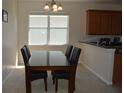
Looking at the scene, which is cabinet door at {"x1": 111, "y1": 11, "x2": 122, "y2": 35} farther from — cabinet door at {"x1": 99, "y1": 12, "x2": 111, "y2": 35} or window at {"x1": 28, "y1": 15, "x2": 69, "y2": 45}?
window at {"x1": 28, "y1": 15, "x2": 69, "y2": 45}

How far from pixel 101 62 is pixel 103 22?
2.74 m

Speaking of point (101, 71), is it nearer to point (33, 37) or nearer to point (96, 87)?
point (96, 87)

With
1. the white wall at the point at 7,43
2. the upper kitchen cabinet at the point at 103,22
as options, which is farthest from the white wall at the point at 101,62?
the white wall at the point at 7,43

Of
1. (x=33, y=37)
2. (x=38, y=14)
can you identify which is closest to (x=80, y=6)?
(x=38, y=14)

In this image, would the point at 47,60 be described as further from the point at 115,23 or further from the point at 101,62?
Result: the point at 115,23

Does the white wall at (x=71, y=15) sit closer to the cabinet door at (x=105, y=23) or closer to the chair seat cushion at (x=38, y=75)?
the cabinet door at (x=105, y=23)

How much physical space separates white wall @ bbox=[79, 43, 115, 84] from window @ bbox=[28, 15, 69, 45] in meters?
1.53

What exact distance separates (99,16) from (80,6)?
0.84 meters

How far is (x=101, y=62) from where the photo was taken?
17.0 ft

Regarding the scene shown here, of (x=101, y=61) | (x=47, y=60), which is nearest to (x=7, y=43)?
(x=47, y=60)

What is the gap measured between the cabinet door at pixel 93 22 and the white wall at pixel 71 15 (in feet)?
1.25

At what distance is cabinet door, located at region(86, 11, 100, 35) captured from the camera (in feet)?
24.4

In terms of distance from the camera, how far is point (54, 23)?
25.7 ft

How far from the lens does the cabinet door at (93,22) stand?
7449 millimetres
